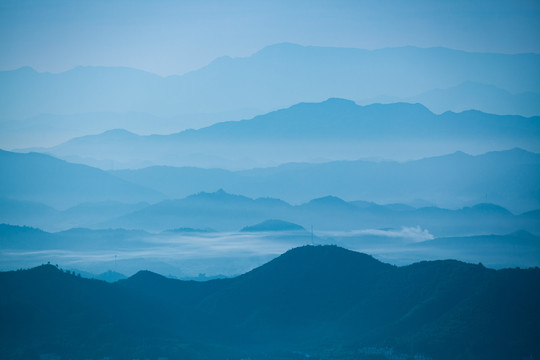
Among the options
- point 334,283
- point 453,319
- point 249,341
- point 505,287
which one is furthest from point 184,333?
point 505,287

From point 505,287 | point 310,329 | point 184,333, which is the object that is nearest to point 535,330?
point 505,287

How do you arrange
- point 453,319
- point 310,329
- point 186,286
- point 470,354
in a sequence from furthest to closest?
point 186,286
point 310,329
point 453,319
point 470,354

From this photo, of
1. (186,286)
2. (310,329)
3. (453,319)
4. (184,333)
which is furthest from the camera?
(186,286)

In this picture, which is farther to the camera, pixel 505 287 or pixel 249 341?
pixel 249 341

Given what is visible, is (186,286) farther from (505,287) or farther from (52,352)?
(505,287)

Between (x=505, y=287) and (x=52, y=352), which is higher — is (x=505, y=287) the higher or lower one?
the higher one

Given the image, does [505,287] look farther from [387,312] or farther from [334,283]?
[334,283]
